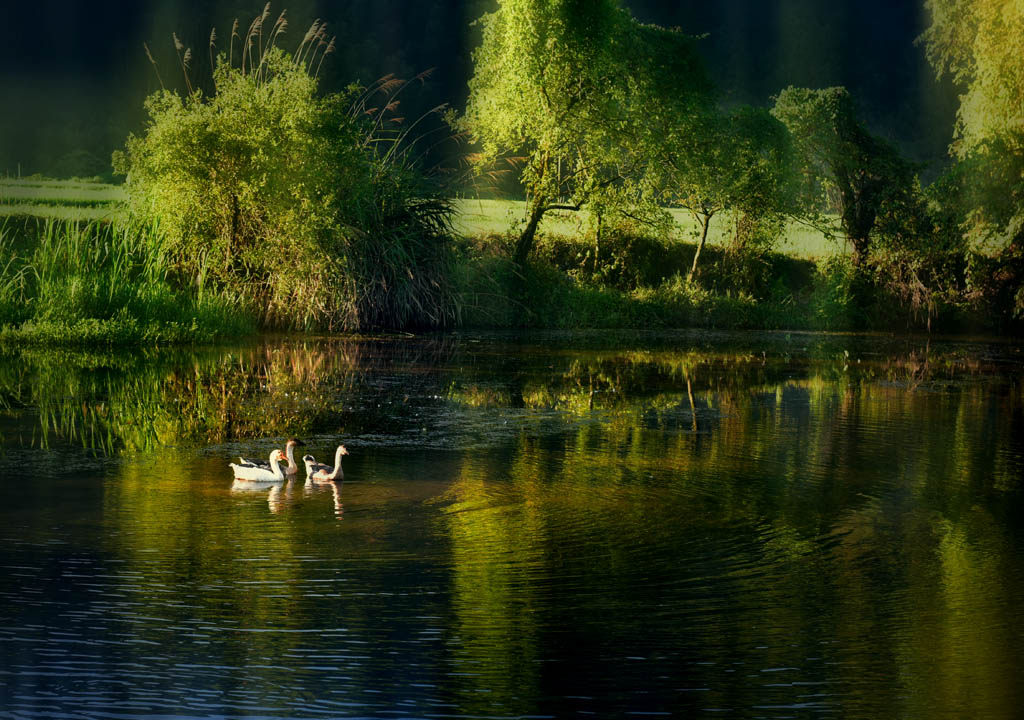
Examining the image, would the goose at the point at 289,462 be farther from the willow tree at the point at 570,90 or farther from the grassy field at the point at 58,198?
the willow tree at the point at 570,90

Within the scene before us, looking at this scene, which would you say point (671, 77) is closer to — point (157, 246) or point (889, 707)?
point (157, 246)

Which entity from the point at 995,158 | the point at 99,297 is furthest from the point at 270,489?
the point at 995,158

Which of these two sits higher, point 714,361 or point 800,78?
point 800,78

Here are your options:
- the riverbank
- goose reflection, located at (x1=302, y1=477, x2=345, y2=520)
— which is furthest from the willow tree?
goose reflection, located at (x1=302, y1=477, x2=345, y2=520)

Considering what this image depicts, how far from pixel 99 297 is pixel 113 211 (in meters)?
5.52

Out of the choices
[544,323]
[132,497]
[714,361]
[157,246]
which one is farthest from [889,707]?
[544,323]

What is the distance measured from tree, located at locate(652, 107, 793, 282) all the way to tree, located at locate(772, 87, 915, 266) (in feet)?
5.23

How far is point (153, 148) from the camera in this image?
1110 inches

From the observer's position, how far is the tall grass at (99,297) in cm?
2459

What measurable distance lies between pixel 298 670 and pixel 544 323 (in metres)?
28.2

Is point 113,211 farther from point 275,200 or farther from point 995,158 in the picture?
point 995,158

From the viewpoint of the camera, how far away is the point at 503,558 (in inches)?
374

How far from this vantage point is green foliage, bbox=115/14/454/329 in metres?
28.3

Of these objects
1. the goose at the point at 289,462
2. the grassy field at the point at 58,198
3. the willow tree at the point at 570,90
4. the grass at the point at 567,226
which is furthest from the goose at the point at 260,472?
the willow tree at the point at 570,90
